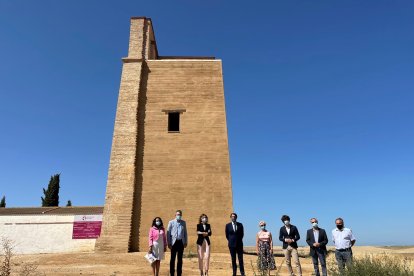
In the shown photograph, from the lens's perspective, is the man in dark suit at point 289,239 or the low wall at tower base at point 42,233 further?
the low wall at tower base at point 42,233

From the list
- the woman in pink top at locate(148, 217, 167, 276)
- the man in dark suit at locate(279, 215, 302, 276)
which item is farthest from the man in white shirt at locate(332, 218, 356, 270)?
the woman in pink top at locate(148, 217, 167, 276)

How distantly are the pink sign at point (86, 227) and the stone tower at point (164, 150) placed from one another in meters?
7.79

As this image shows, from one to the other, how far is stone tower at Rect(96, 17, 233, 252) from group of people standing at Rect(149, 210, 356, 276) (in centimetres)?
612

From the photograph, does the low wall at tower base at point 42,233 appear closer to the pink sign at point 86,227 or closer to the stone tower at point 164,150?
the pink sign at point 86,227

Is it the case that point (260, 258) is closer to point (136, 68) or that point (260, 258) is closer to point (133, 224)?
point (133, 224)

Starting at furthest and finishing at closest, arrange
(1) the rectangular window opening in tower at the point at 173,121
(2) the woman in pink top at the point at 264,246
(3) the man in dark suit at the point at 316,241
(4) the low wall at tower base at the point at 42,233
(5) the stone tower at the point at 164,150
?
1. (4) the low wall at tower base at the point at 42,233
2. (1) the rectangular window opening in tower at the point at 173,121
3. (5) the stone tower at the point at 164,150
4. (3) the man in dark suit at the point at 316,241
5. (2) the woman in pink top at the point at 264,246

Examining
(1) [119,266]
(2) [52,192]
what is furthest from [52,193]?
(1) [119,266]

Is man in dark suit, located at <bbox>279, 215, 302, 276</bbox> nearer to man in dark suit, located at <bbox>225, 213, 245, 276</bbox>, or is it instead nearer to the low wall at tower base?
man in dark suit, located at <bbox>225, 213, 245, 276</bbox>

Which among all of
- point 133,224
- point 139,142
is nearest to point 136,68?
point 139,142

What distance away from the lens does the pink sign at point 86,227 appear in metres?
A: 20.8

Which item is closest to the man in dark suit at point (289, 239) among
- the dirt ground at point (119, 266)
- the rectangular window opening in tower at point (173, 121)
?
the dirt ground at point (119, 266)

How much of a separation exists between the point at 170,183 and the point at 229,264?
16.5ft

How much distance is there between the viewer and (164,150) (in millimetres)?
15195

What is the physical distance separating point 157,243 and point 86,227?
15.1 metres
